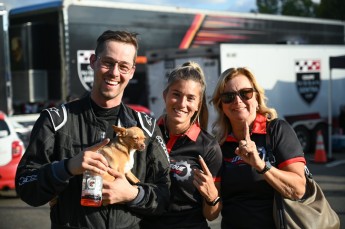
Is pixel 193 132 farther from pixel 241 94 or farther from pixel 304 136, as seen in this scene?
pixel 304 136

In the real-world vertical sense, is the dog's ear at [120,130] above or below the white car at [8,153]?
above

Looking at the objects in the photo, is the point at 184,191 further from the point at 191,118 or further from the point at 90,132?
the point at 90,132

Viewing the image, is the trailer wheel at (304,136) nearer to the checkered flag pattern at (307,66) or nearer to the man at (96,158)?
the checkered flag pattern at (307,66)

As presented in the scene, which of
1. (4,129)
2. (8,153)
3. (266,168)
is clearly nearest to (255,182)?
(266,168)

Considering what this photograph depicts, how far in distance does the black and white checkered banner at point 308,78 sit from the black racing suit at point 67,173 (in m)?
11.5

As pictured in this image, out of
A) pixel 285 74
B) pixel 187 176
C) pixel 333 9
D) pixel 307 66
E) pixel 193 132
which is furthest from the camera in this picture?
pixel 333 9

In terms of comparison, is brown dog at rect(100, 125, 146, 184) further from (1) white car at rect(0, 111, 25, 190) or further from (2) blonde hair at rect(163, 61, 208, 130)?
(1) white car at rect(0, 111, 25, 190)

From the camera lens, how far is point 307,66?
1359 cm

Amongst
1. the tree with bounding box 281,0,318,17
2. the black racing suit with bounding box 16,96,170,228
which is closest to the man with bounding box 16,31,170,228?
the black racing suit with bounding box 16,96,170,228

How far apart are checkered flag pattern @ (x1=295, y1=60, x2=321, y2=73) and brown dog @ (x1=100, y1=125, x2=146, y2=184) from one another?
454 inches

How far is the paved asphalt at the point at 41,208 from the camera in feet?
21.7

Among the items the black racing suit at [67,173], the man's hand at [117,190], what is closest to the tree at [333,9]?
the black racing suit at [67,173]

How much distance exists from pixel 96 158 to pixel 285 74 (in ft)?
37.3

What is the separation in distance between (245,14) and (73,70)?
247 inches
